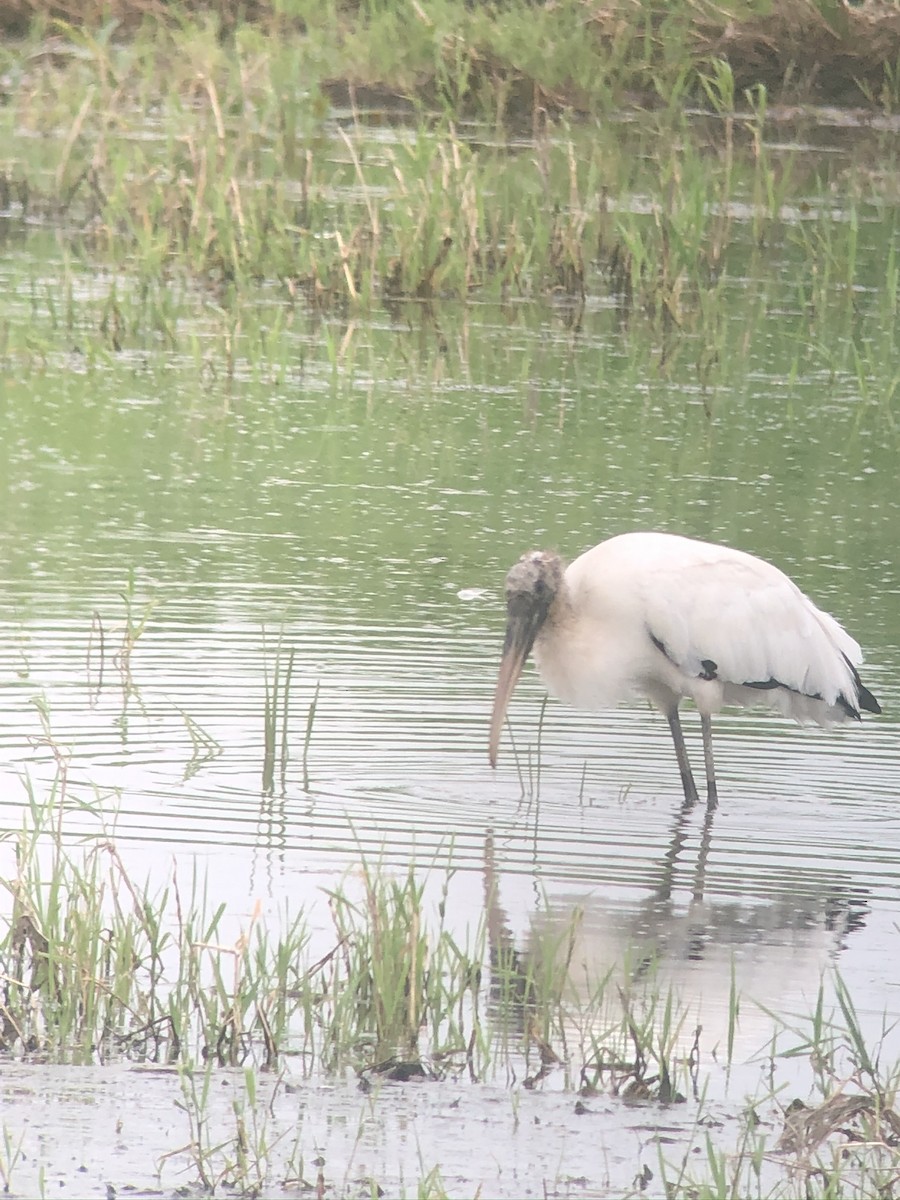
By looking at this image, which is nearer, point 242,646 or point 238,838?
point 238,838

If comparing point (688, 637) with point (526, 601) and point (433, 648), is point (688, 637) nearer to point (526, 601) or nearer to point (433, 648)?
point (526, 601)

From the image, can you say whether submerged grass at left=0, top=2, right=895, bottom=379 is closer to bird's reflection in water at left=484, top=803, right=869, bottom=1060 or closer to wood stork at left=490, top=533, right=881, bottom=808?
wood stork at left=490, top=533, right=881, bottom=808

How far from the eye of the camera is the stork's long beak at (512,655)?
6633 mm

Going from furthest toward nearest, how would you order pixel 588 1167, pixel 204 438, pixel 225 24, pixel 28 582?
pixel 225 24, pixel 204 438, pixel 28 582, pixel 588 1167

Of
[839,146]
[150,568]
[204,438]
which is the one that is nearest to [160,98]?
[839,146]

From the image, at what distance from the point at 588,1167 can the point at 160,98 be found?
→ 52.7 ft

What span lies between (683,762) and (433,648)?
1.25 meters

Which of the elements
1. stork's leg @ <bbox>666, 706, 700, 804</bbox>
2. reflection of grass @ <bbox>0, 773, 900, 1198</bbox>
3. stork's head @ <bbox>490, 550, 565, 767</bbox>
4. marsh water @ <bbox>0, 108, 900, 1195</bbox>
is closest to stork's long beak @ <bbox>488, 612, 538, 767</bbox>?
stork's head @ <bbox>490, 550, 565, 767</bbox>

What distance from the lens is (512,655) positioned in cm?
680

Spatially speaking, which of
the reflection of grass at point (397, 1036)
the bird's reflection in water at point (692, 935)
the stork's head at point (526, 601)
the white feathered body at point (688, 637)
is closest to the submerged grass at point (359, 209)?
the white feathered body at point (688, 637)

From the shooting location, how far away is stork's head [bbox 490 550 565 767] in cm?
677

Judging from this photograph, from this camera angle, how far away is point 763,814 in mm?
6578

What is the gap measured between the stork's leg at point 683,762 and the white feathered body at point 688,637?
0.08 meters

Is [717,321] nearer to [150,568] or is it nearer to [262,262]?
[262,262]
